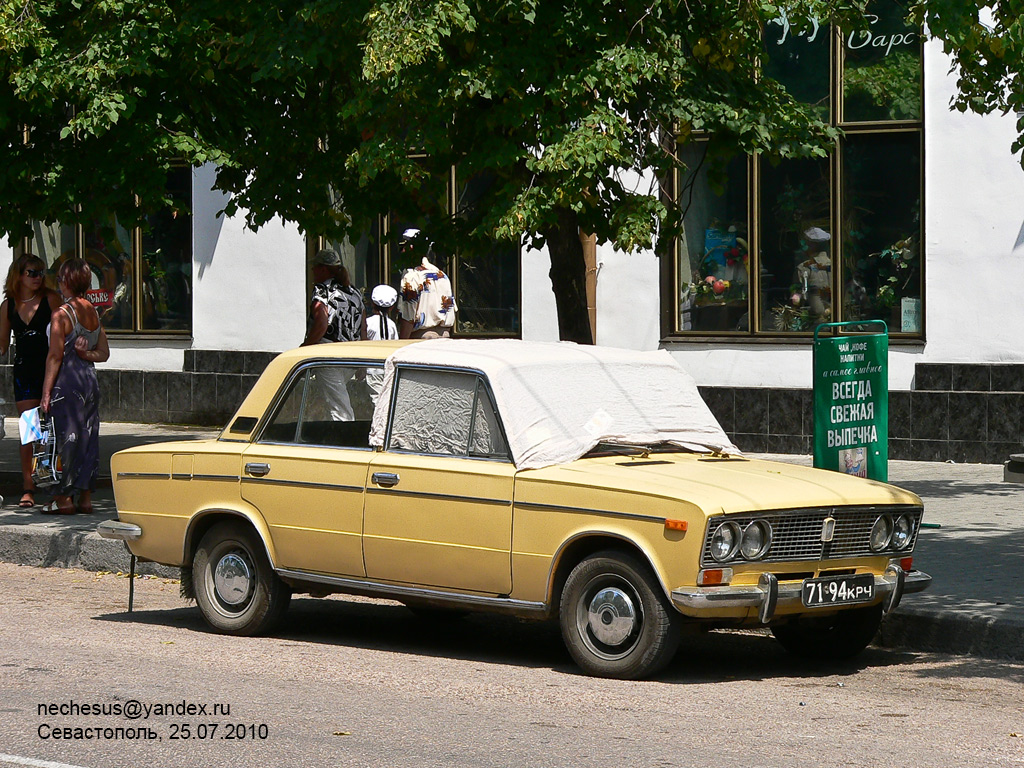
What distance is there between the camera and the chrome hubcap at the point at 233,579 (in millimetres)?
8477

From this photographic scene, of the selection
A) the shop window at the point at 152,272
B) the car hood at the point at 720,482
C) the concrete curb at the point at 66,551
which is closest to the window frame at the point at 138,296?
the shop window at the point at 152,272

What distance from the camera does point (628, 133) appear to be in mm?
10969

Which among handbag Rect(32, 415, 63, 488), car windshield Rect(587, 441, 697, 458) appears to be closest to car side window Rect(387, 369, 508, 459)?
car windshield Rect(587, 441, 697, 458)

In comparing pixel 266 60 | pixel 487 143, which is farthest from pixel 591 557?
pixel 266 60

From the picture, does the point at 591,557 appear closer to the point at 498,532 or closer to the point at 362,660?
the point at 498,532

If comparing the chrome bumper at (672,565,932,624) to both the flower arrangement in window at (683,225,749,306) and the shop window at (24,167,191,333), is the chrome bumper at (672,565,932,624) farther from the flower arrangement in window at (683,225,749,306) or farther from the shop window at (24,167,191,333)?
the shop window at (24,167,191,333)

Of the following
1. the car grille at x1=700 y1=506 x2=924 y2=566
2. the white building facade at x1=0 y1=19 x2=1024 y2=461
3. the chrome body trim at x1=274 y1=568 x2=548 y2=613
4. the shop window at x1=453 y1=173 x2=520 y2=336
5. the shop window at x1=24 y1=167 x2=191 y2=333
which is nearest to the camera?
the car grille at x1=700 y1=506 x2=924 y2=566

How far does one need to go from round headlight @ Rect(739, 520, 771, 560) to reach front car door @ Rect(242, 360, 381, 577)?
198cm

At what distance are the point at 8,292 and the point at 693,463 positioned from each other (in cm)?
732

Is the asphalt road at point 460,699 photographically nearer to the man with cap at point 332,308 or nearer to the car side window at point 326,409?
the car side window at point 326,409

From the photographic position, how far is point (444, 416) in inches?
313

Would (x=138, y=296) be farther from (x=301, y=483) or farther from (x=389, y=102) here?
(x=301, y=483)

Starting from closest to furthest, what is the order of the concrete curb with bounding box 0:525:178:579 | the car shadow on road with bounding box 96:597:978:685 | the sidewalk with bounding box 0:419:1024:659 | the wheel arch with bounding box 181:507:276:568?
1. the car shadow on road with bounding box 96:597:978:685
2. the sidewalk with bounding box 0:419:1024:659
3. the wheel arch with bounding box 181:507:276:568
4. the concrete curb with bounding box 0:525:178:579

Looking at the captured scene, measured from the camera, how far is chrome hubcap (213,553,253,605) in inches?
334
